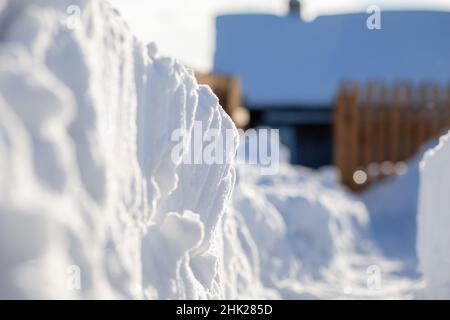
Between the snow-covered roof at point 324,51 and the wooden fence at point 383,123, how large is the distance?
271 inches

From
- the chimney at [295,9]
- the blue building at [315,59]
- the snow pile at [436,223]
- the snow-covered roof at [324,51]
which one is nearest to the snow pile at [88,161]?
the snow pile at [436,223]

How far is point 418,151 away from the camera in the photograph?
10367 millimetres

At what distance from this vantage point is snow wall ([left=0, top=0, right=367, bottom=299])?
1.54m

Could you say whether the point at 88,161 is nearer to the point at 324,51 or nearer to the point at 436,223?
the point at 436,223

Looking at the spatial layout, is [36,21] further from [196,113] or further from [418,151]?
[418,151]

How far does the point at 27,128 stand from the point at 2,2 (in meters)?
0.44

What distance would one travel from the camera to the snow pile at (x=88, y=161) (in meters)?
1.54

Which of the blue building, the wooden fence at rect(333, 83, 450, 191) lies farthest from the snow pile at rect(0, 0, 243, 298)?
the blue building

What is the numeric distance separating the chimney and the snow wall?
18.5 m

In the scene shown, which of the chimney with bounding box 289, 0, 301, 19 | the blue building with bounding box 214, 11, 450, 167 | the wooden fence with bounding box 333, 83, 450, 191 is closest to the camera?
the wooden fence with bounding box 333, 83, 450, 191

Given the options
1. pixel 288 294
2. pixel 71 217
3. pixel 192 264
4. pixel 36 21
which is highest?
pixel 36 21

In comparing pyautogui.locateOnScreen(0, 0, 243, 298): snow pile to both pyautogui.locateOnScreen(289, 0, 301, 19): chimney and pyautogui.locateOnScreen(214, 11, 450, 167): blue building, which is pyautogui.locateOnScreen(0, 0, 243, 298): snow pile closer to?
pyautogui.locateOnScreen(214, 11, 450, 167): blue building

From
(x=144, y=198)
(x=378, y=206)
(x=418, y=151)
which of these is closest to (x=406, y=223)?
(x=378, y=206)

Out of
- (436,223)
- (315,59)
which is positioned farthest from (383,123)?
(315,59)
